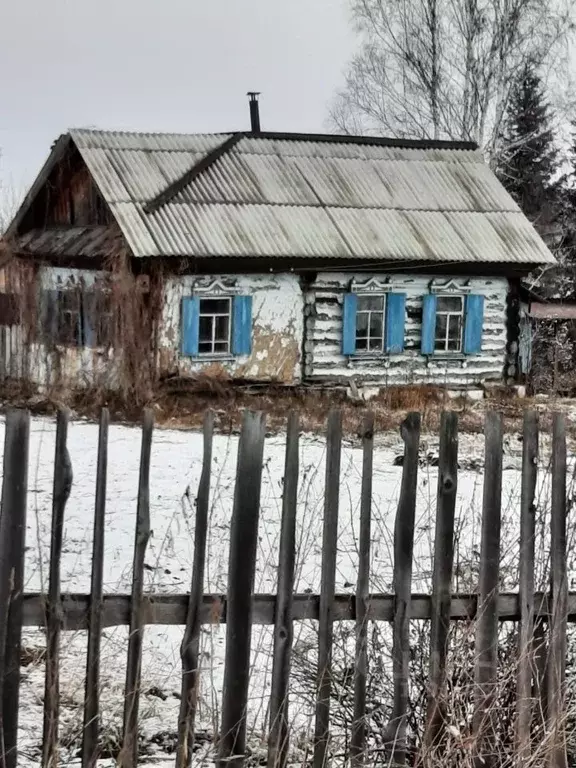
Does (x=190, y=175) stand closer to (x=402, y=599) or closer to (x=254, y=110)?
(x=254, y=110)

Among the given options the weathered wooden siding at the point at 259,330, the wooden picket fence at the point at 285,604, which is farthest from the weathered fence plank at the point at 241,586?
the weathered wooden siding at the point at 259,330

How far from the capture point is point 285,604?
12.0ft

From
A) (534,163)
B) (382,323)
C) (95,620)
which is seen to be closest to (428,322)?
(382,323)

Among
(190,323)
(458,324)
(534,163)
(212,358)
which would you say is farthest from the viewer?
(534,163)

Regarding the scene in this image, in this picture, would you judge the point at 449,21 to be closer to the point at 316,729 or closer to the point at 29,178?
the point at 29,178

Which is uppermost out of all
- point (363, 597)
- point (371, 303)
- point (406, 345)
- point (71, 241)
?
point (71, 241)

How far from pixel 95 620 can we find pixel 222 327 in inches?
483

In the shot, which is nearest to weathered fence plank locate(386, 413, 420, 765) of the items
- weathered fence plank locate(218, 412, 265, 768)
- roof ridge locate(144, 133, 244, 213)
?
weathered fence plank locate(218, 412, 265, 768)

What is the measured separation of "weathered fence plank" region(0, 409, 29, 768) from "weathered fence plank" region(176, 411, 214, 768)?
0.50 metres

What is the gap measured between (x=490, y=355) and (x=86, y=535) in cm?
1156

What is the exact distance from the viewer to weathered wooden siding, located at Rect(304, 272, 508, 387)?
16250 mm

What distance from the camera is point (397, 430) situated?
12.8m

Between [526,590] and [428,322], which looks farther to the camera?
[428,322]

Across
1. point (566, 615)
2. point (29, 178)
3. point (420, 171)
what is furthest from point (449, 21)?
point (566, 615)
